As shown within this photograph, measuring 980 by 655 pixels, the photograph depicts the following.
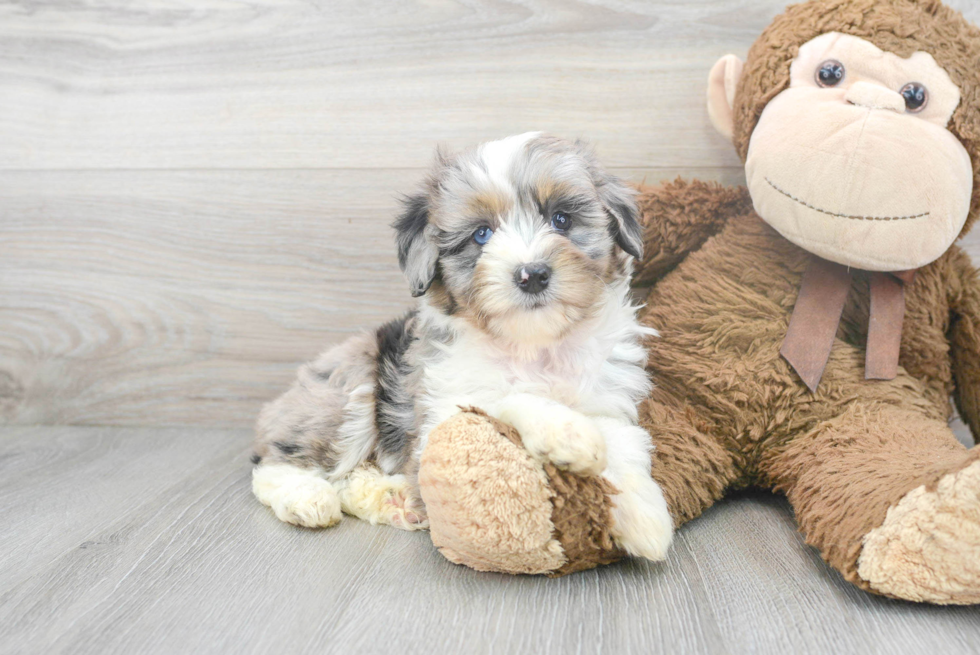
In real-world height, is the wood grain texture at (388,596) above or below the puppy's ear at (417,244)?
below

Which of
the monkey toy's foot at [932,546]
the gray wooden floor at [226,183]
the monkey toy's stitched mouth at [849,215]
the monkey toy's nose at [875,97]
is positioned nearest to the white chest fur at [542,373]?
the gray wooden floor at [226,183]

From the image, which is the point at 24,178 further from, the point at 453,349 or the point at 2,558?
the point at 453,349

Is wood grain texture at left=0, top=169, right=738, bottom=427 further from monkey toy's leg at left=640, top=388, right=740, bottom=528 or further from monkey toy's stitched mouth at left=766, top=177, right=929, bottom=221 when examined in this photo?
monkey toy's stitched mouth at left=766, top=177, right=929, bottom=221

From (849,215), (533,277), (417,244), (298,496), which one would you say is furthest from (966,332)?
(298,496)

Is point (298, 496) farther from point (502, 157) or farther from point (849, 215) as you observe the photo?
point (849, 215)

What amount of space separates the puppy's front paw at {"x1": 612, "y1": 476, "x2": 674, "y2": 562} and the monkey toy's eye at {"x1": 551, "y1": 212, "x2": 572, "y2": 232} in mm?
630

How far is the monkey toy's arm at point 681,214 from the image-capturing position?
2.19 meters

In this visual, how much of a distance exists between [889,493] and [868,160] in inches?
30.8

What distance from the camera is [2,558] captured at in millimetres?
A: 1747

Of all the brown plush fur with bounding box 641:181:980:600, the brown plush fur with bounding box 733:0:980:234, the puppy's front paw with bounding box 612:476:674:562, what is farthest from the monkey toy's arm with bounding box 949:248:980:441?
the puppy's front paw with bounding box 612:476:674:562

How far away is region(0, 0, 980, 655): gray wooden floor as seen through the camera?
2270 millimetres

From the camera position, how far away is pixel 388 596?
1511 millimetres

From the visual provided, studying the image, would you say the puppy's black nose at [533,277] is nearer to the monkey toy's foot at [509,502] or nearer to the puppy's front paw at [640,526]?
the monkey toy's foot at [509,502]

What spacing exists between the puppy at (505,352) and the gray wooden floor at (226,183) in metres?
0.19
